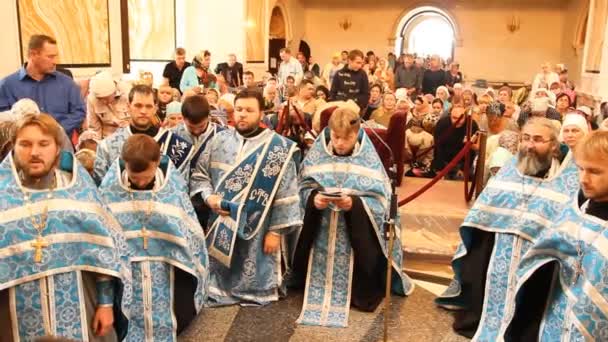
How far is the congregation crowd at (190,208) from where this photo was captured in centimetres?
242

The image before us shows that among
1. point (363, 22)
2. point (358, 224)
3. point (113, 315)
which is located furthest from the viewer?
point (363, 22)

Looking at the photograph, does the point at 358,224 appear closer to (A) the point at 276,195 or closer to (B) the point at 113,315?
(A) the point at 276,195

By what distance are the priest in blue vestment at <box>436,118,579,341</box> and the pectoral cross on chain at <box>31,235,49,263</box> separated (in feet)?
7.72

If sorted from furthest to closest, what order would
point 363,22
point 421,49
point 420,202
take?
point 421,49 → point 363,22 → point 420,202

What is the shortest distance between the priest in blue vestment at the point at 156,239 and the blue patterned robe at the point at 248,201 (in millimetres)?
638

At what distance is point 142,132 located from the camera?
12.6 ft

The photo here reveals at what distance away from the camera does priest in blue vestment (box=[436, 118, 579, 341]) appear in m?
3.39

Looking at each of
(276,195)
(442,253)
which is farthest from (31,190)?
(442,253)

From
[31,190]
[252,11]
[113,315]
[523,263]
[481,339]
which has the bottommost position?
[481,339]

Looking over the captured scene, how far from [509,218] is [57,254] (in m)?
2.47

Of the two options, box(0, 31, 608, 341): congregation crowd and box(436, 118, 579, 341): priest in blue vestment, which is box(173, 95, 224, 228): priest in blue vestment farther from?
box(436, 118, 579, 341): priest in blue vestment

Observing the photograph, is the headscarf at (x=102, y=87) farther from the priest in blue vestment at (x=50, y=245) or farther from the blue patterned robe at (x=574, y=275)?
the blue patterned robe at (x=574, y=275)

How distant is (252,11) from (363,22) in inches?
277

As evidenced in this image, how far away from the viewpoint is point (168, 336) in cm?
348
